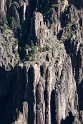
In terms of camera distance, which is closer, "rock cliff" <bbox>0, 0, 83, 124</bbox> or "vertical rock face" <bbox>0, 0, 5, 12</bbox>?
"rock cliff" <bbox>0, 0, 83, 124</bbox>

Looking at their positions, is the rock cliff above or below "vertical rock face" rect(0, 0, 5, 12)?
below

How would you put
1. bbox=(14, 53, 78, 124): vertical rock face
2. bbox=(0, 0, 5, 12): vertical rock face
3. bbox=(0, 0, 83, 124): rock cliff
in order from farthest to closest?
bbox=(0, 0, 5, 12): vertical rock face < bbox=(0, 0, 83, 124): rock cliff < bbox=(14, 53, 78, 124): vertical rock face

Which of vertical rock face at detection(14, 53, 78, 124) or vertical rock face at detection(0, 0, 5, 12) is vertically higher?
vertical rock face at detection(0, 0, 5, 12)

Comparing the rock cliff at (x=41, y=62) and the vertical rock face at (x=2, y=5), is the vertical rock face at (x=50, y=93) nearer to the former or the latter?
the rock cliff at (x=41, y=62)

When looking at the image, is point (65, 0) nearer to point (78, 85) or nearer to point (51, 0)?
point (51, 0)

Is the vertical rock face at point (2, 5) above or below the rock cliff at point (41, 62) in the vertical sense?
above

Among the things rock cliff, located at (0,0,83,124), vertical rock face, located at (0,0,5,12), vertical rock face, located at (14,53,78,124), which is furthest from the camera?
vertical rock face, located at (0,0,5,12)

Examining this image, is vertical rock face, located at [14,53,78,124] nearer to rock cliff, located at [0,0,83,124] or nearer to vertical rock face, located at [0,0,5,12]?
rock cliff, located at [0,0,83,124]

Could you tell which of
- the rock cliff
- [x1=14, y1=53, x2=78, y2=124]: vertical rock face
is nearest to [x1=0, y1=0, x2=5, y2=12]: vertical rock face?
the rock cliff

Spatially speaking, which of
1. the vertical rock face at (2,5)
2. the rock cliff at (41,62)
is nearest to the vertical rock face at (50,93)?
the rock cliff at (41,62)
